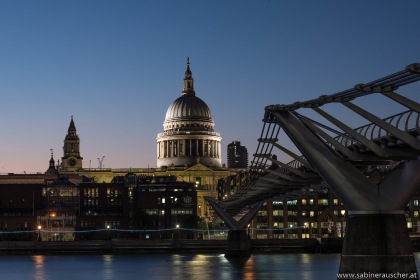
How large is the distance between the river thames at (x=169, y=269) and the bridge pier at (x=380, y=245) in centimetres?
3328

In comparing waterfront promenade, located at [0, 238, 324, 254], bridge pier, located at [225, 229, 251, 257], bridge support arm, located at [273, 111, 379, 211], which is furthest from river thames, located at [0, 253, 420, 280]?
bridge support arm, located at [273, 111, 379, 211]

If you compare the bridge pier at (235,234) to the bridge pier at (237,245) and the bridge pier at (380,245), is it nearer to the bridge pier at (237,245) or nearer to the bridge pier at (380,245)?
the bridge pier at (237,245)

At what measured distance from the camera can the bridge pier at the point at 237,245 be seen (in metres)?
104

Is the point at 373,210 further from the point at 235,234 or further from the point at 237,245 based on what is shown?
the point at 235,234

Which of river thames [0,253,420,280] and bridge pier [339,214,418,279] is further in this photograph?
river thames [0,253,420,280]

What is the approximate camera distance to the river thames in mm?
76375

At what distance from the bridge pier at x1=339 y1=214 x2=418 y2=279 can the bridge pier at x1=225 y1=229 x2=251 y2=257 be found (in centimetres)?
6655

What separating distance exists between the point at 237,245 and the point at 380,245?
68.1 meters

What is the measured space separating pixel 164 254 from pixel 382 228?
89.0m

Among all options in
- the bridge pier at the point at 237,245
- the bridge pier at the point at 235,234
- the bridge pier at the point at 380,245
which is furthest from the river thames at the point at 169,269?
the bridge pier at the point at 380,245

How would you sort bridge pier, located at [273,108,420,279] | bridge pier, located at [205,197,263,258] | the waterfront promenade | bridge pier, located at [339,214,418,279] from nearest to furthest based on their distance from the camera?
bridge pier, located at [273,108,420,279], bridge pier, located at [339,214,418,279], bridge pier, located at [205,197,263,258], the waterfront promenade

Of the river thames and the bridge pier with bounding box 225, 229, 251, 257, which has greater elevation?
the bridge pier with bounding box 225, 229, 251, 257

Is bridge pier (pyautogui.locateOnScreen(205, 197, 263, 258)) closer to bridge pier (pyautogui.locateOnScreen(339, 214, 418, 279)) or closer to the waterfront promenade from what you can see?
the waterfront promenade

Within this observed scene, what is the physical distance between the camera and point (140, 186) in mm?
185250
